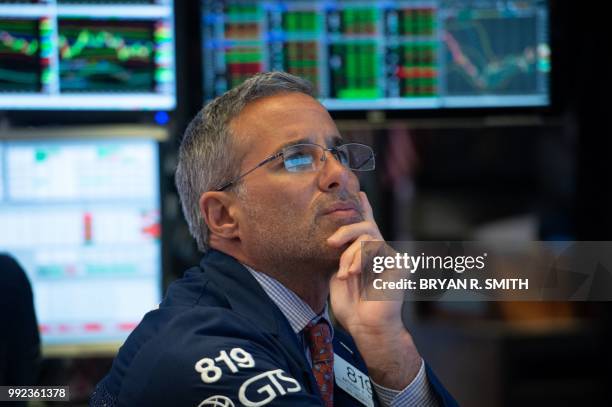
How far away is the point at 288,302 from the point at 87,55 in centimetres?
121

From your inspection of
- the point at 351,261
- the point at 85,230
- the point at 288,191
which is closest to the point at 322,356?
the point at 351,261

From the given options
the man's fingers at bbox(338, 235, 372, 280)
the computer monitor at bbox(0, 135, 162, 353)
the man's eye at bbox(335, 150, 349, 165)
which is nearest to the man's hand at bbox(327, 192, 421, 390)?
the man's fingers at bbox(338, 235, 372, 280)

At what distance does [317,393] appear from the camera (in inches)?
54.2

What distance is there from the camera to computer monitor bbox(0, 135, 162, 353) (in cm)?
230

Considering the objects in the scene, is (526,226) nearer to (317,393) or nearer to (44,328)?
(44,328)

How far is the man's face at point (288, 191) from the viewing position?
1.48 m

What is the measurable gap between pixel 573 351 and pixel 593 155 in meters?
0.76

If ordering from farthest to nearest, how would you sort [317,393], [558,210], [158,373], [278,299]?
[558,210] → [278,299] → [317,393] → [158,373]

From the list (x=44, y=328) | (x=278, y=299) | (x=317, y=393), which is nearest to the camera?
(x=317, y=393)

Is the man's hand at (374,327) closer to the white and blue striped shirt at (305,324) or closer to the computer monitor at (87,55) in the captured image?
the white and blue striped shirt at (305,324)

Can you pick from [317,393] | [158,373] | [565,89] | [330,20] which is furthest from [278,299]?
[565,89]

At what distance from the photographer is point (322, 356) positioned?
1.50 metres

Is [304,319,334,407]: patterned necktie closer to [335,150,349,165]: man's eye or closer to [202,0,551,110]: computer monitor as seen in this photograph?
[335,150,349,165]: man's eye

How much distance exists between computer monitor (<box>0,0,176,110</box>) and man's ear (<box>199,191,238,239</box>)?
90cm
